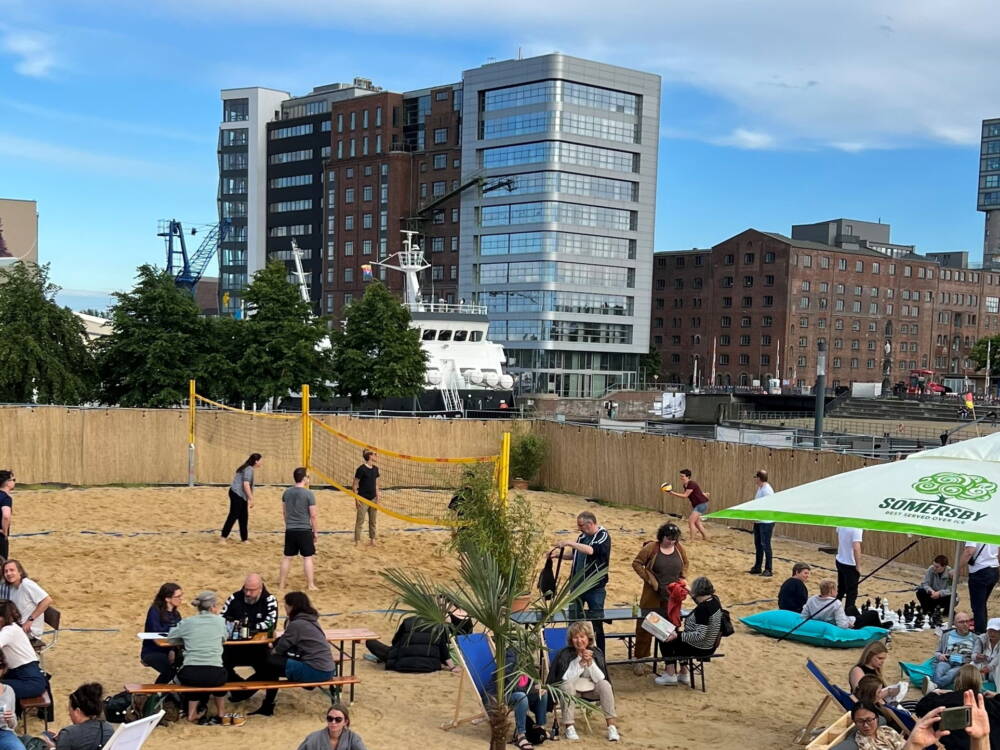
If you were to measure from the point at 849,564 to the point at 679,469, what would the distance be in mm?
9145

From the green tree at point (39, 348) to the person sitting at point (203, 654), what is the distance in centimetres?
2348

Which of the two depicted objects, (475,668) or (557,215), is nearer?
(475,668)

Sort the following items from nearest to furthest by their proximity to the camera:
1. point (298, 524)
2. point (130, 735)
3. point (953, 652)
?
point (130, 735) → point (953, 652) → point (298, 524)

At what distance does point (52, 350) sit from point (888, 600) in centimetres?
2557

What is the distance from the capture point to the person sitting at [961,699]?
6029 mm

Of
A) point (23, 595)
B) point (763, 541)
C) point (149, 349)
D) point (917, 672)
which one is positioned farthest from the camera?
point (149, 349)

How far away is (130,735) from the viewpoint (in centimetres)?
607

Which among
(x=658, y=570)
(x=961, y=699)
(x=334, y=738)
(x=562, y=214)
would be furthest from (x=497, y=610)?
(x=562, y=214)

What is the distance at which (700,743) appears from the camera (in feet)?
26.3

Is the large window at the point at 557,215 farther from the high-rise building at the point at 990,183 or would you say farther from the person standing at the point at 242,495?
the high-rise building at the point at 990,183

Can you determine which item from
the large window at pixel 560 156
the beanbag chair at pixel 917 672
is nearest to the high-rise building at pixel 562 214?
the large window at pixel 560 156

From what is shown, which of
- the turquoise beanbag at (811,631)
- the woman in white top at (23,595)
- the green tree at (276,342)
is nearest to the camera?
the woman in white top at (23,595)

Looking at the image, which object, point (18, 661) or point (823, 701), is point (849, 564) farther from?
point (18, 661)

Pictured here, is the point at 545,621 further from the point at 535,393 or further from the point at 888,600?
the point at 535,393
